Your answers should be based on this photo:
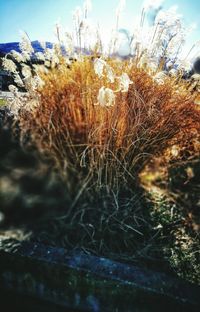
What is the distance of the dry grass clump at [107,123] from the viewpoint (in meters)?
1.76

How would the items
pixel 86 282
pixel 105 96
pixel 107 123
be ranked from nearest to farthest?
1. pixel 86 282
2. pixel 105 96
3. pixel 107 123

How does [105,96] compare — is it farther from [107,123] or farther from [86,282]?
[86,282]

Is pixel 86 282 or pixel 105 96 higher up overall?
pixel 105 96

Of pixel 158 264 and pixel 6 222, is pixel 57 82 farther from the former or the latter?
pixel 158 264

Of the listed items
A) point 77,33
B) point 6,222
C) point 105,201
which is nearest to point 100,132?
point 105,201

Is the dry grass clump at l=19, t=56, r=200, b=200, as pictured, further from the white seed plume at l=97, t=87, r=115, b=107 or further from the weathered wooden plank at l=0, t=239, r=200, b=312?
the weathered wooden plank at l=0, t=239, r=200, b=312

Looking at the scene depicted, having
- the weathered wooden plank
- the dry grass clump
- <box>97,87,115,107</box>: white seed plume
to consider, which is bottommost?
the weathered wooden plank

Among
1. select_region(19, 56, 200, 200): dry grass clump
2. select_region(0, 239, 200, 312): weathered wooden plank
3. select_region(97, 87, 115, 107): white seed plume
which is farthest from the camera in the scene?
select_region(19, 56, 200, 200): dry grass clump

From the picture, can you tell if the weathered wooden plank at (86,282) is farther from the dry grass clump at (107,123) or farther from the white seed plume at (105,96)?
the white seed plume at (105,96)

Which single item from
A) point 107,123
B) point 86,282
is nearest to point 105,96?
point 107,123

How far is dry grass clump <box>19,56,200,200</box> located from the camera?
5.78 ft

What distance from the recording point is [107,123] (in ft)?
6.18

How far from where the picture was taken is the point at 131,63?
7.51ft

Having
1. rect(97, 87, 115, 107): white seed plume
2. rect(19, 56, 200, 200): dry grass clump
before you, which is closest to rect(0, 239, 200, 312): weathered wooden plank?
rect(19, 56, 200, 200): dry grass clump
